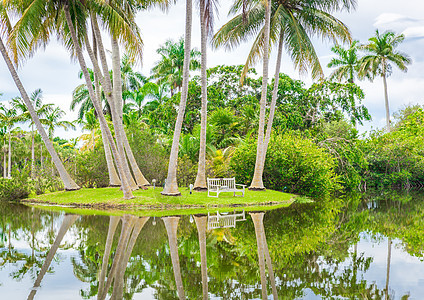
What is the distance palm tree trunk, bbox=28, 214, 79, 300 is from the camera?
603cm

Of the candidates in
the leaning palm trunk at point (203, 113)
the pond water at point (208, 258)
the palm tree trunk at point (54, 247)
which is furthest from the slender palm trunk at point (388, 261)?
the leaning palm trunk at point (203, 113)

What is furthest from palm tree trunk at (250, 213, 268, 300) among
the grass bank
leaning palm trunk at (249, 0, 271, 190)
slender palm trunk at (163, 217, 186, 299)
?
leaning palm trunk at (249, 0, 271, 190)

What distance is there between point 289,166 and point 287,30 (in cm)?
736

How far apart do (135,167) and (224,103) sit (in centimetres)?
1603

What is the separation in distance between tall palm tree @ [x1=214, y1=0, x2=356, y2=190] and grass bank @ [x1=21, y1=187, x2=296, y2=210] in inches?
80.3

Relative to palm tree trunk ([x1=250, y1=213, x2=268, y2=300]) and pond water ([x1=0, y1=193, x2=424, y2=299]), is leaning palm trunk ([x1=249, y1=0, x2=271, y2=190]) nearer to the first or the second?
palm tree trunk ([x1=250, y1=213, x2=268, y2=300])

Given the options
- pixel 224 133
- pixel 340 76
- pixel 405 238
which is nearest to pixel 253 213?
pixel 405 238

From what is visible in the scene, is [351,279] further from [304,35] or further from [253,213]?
[304,35]

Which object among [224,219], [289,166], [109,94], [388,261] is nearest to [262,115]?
[289,166]

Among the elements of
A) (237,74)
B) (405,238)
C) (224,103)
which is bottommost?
(405,238)

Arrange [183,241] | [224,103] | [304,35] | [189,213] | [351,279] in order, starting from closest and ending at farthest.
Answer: [351,279]
[183,241]
[189,213]
[304,35]
[224,103]

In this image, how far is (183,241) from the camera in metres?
9.12

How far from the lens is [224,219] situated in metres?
12.9

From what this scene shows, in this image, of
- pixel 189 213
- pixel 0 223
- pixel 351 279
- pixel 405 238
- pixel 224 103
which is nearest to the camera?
pixel 351 279
